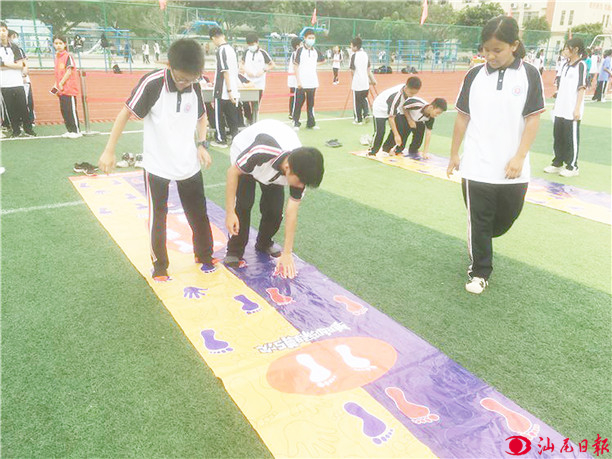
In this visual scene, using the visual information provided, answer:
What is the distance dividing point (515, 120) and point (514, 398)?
1.73 m

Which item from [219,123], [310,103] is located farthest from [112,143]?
[310,103]

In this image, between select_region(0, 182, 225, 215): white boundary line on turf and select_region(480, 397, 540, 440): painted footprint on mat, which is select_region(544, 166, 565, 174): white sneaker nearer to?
select_region(480, 397, 540, 440): painted footprint on mat

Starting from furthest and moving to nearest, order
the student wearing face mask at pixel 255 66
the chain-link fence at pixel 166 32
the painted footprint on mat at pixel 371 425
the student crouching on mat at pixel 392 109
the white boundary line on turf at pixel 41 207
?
the chain-link fence at pixel 166 32, the student wearing face mask at pixel 255 66, the student crouching on mat at pixel 392 109, the white boundary line on turf at pixel 41 207, the painted footprint on mat at pixel 371 425

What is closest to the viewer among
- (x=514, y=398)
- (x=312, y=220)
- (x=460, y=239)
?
(x=514, y=398)

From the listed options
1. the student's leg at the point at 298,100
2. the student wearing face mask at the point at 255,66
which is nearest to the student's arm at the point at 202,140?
the student wearing face mask at the point at 255,66

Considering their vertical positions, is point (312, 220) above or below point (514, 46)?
below

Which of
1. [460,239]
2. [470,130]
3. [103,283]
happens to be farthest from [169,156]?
[460,239]

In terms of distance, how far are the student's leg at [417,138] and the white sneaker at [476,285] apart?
14.5ft

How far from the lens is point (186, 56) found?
2.73 meters

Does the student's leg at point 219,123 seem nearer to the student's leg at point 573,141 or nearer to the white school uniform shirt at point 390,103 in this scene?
the white school uniform shirt at point 390,103

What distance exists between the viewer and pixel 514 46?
2.88m

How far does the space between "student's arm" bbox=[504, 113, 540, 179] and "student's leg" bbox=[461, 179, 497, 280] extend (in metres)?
0.17

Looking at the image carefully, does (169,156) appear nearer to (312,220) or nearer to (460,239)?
(312,220)

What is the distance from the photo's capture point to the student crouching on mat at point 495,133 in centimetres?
294
